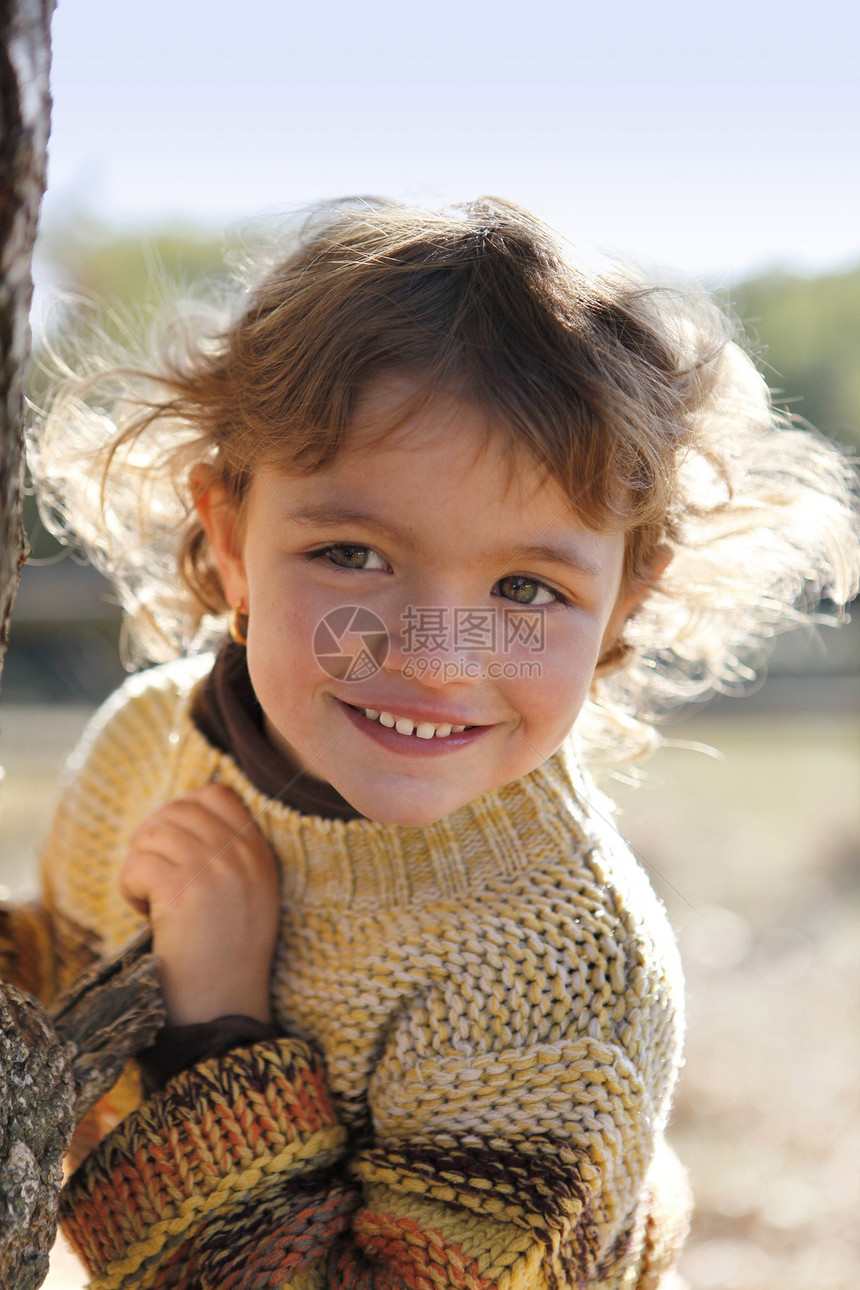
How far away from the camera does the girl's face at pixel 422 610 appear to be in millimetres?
1182

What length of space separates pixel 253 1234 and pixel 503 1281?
0.96 ft

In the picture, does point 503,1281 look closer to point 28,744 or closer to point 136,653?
point 136,653

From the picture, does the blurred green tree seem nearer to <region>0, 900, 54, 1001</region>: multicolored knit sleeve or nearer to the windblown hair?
the windblown hair

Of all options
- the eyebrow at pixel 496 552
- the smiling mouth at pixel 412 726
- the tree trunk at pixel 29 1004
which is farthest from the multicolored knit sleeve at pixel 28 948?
the eyebrow at pixel 496 552

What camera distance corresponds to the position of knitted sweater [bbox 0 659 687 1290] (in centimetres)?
117

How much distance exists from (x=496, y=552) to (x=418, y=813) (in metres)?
0.35

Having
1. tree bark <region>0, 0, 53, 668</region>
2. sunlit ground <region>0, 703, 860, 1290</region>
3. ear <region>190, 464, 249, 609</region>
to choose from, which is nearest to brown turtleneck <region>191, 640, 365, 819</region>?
ear <region>190, 464, 249, 609</region>

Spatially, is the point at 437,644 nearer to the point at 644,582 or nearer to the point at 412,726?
the point at 412,726

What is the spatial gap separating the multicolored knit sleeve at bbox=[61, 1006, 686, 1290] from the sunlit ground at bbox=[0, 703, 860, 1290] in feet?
1.45

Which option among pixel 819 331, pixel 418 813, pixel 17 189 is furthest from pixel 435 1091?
pixel 819 331

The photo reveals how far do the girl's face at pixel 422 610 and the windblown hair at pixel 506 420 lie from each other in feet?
0.14

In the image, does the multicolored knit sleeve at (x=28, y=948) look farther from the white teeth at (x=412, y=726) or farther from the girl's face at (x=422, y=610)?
the white teeth at (x=412, y=726)

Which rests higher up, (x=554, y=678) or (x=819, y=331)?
(x=819, y=331)

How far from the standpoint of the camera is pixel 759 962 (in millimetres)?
3252
